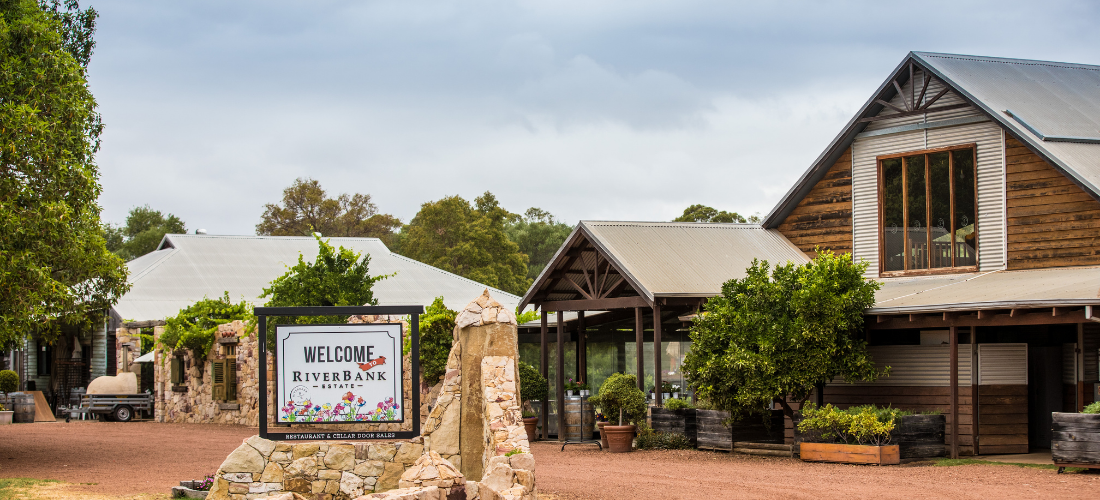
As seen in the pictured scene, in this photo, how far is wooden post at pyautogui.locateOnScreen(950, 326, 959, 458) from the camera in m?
15.5

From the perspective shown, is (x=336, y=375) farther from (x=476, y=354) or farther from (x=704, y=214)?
(x=704, y=214)

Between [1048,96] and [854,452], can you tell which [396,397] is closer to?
[854,452]

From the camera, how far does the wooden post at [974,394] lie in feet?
52.1

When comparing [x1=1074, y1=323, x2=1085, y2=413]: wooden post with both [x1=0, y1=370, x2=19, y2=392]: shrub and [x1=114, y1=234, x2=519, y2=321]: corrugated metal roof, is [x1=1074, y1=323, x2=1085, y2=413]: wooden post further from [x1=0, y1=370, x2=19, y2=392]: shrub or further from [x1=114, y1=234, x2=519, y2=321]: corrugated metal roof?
[x1=0, y1=370, x2=19, y2=392]: shrub

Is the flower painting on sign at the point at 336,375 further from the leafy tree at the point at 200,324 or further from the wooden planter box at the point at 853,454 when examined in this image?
the leafy tree at the point at 200,324

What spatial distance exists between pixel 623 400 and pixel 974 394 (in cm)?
568

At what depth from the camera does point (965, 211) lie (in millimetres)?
18406

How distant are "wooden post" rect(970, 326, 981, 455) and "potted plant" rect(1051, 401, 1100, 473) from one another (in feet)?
7.80

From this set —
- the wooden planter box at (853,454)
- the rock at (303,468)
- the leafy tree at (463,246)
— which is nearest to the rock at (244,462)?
the rock at (303,468)

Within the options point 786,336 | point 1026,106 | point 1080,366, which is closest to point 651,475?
point 786,336

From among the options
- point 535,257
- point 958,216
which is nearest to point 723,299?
point 958,216

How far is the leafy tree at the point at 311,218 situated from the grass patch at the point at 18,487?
4758 cm

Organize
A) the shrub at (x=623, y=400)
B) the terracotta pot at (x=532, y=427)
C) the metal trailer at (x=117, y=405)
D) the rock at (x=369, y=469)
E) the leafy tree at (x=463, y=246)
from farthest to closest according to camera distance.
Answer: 1. the leafy tree at (x=463, y=246)
2. the metal trailer at (x=117, y=405)
3. the terracotta pot at (x=532, y=427)
4. the shrub at (x=623, y=400)
5. the rock at (x=369, y=469)

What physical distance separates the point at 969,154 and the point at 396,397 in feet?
37.7
